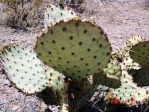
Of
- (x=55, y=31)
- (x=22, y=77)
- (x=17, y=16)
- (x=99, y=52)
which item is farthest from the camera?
(x=17, y=16)

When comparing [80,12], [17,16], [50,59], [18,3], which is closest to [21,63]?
[50,59]

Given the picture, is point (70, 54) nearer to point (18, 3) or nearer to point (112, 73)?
point (112, 73)

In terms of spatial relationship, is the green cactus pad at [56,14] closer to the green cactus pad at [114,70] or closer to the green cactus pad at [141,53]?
the green cactus pad at [114,70]

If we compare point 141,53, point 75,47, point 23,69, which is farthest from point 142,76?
point 75,47

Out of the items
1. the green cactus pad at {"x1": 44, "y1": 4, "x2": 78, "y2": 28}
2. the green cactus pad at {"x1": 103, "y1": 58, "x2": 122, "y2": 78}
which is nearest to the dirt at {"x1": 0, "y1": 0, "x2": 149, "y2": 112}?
the green cactus pad at {"x1": 44, "y1": 4, "x2": 78, "y2": 28}

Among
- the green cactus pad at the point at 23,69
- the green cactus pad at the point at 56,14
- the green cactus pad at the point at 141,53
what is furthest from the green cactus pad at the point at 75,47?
the green cactus pad at the point at 141,53

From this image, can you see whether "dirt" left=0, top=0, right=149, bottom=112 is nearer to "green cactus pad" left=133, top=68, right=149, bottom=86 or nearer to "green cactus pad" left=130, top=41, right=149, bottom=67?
"green cactus pad" left=130, top=41, right=149, bottom=67
